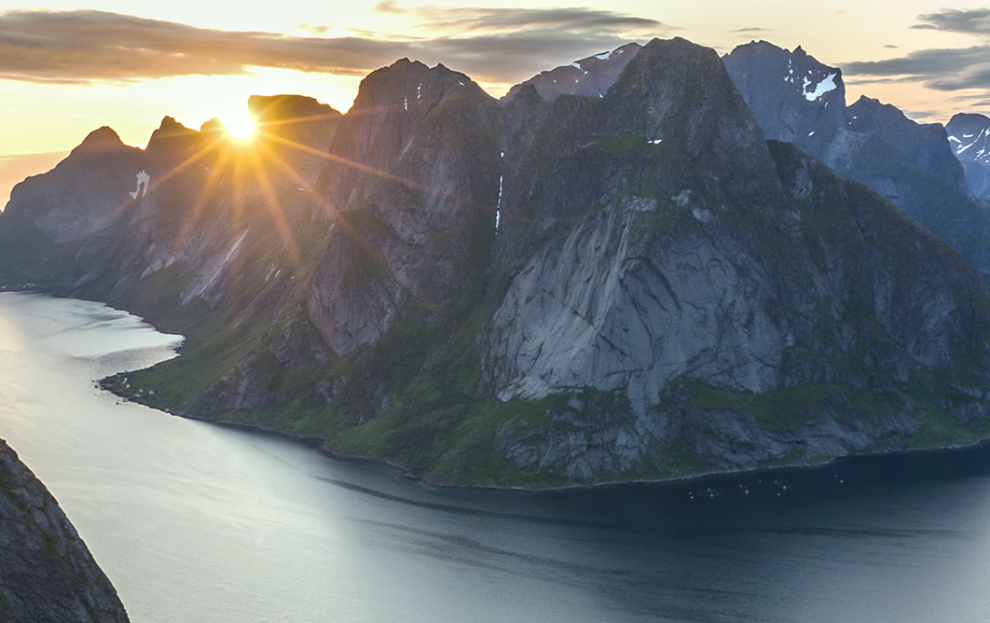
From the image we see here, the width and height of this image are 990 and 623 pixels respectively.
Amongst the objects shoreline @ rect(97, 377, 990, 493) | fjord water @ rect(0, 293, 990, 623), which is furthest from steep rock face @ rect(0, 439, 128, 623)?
shoreline @ rect(97, 377, 990, 493)

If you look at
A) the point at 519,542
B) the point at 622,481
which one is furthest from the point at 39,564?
the point at 622,481

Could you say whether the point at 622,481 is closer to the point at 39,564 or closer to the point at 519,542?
the point at 519,542

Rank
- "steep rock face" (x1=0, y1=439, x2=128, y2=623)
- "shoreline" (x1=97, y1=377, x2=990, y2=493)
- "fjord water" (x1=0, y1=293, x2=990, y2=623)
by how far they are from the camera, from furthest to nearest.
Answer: "shoreline" (x1=97, y1=377, x2=990, y2=493)
"fjord water" (x1=0, y1=293, x2=990, y2=623)
"steep rock face" (x1=0, y1=439, x2=128, y2=623)

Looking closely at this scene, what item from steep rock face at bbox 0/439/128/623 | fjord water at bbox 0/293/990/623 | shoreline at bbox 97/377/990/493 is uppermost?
steep rock face at bbox 0/439/128/623

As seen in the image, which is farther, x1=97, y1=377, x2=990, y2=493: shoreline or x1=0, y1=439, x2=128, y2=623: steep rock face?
x1=97, y1=377, x2=990, y2=493: shoreline

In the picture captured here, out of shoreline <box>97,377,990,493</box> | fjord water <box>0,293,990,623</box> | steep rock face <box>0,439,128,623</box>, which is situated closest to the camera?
steep rock face <box>0,439,128,623</box>

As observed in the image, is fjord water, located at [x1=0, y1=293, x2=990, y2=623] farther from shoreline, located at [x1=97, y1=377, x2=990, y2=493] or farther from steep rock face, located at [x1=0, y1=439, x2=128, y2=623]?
steep rock face, located at [x1=0, y1=439, x2=128, y2=623]
